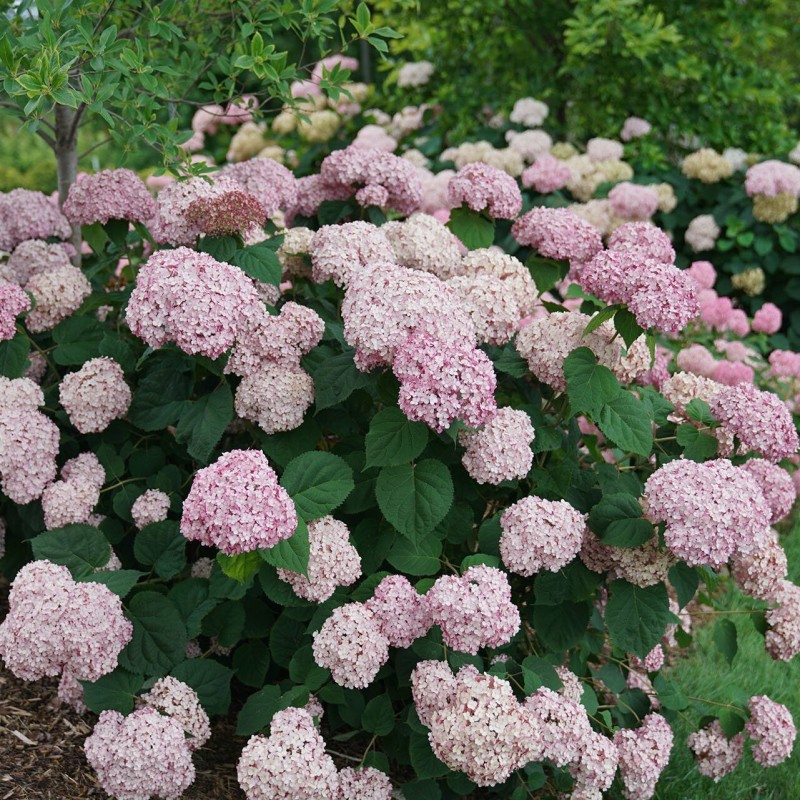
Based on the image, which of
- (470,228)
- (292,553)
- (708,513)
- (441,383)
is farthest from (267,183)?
(708,513)

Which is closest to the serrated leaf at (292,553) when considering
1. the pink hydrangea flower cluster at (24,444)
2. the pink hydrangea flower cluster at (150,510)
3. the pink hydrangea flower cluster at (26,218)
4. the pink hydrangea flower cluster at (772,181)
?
the pink hydrangea flower cluster at (150,510)

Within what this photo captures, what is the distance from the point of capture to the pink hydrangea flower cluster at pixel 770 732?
2752 mm

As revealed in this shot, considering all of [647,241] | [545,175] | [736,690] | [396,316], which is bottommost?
[736,690]

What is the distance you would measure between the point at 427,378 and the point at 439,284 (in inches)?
13.7

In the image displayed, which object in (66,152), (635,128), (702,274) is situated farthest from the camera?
(635,128)

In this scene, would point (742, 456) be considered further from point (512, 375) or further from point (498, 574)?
point (498, 574)

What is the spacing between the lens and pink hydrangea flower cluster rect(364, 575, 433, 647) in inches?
89.7

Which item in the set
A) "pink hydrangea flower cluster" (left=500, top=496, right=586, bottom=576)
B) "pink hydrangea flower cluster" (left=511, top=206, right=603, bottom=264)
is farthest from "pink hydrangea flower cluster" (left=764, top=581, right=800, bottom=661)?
"pink hydrangea flower cluster" (left=511, top=206, right=603, bottom=264)

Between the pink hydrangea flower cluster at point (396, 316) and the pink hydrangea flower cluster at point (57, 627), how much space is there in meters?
0.90

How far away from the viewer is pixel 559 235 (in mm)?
2816

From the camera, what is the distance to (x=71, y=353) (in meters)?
Result: 2.94

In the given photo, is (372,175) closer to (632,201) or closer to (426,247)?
(426,247)

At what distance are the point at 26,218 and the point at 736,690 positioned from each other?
2871 mm

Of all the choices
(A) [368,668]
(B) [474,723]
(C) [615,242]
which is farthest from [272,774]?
(C) [615,242]
